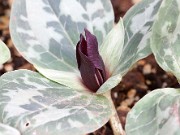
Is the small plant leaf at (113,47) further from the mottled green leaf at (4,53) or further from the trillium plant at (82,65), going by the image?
the mottled green leaf at (4,53)

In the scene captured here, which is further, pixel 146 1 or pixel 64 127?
pixel 146 1

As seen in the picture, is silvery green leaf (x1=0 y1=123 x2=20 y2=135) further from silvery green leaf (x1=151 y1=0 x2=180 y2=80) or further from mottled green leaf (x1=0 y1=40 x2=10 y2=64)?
silvery green leaf (x1=151 y1=0 x2=180 y2=80)

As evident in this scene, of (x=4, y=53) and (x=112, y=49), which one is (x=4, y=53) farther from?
(x=112, y=49)

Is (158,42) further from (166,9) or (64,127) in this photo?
(64,127)

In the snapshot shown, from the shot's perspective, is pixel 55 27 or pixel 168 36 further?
pixel 55 27

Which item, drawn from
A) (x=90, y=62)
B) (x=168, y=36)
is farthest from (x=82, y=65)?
(x=168, y=36)

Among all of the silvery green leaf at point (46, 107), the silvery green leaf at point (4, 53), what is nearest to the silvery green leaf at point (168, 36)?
the silvery green leaf at point (46, 107)

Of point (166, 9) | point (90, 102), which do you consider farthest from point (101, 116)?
point (166, 9)

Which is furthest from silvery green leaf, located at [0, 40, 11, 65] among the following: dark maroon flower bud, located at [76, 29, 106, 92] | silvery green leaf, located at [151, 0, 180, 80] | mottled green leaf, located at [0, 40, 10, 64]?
silvery green leaf, located at [151, 0, 180, 80]
